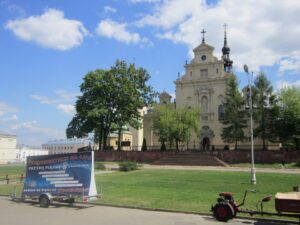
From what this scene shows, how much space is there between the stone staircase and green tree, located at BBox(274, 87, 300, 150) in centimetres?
992

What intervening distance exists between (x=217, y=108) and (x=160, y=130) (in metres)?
Answer: 12.0

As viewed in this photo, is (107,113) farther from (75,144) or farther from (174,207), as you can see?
(75,144)

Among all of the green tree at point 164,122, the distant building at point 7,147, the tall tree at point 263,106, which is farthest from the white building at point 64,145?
the tall tree at point 263,106

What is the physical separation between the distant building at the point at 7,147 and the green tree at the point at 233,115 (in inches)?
2385

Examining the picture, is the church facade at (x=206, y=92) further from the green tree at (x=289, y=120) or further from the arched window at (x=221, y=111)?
the green tree at (x=289, y=120)

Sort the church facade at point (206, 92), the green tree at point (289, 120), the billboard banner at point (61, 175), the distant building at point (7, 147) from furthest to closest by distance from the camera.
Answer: the distant building at point (7, 147)
the church facade at point (206, 92)
the green tree at point (289, 120)
the billboard banner at point (61, 175)

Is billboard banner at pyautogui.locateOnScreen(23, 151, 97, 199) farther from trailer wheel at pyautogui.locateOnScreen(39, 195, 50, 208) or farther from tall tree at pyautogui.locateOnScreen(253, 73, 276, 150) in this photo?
tall tree at pyautogui.locateOnScreen(253, 73, 276, 150)

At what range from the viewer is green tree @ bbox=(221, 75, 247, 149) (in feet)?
177

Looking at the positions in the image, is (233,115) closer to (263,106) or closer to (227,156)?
(263,106)

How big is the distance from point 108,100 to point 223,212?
47.4m

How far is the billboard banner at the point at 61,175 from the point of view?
1563 cm

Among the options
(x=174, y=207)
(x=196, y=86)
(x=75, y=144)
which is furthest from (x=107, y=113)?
(x=75, y=144)

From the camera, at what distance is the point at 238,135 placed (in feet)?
177

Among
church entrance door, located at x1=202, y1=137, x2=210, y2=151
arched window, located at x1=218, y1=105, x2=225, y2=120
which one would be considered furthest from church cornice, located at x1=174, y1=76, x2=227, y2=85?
church entrance door, located at x1=202, y1=137, x2=210, y2=151
